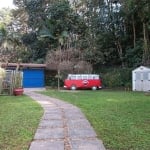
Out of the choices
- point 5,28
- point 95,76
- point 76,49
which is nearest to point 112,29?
point 76,49

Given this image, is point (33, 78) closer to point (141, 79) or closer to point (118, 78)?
point (118, 78)

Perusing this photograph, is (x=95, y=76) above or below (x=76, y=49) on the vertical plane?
below

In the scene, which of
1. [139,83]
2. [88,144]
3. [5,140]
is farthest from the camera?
[139,83]

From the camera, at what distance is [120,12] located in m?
36.8

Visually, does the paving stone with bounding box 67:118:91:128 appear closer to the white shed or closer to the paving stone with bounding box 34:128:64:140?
the paving stone with bounding box 34:128:64:140

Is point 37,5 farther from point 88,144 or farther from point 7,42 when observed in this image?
point 88,144

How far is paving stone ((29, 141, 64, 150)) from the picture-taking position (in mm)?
6717

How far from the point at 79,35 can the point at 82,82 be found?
8.63 meters

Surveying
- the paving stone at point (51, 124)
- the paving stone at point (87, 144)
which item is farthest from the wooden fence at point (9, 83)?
the paving stone at point (87, 144)

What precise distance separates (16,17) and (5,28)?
3.51 m

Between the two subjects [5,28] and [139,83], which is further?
Answer: [5,28]

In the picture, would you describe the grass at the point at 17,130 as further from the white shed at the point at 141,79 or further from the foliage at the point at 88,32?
the foliage at the point at 88,32

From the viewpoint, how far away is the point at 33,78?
36.4m

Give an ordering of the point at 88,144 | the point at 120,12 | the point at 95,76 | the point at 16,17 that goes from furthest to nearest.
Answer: the point at 16,17 → the point at 120,12 → the point at 95,76 → the point at 88,144
